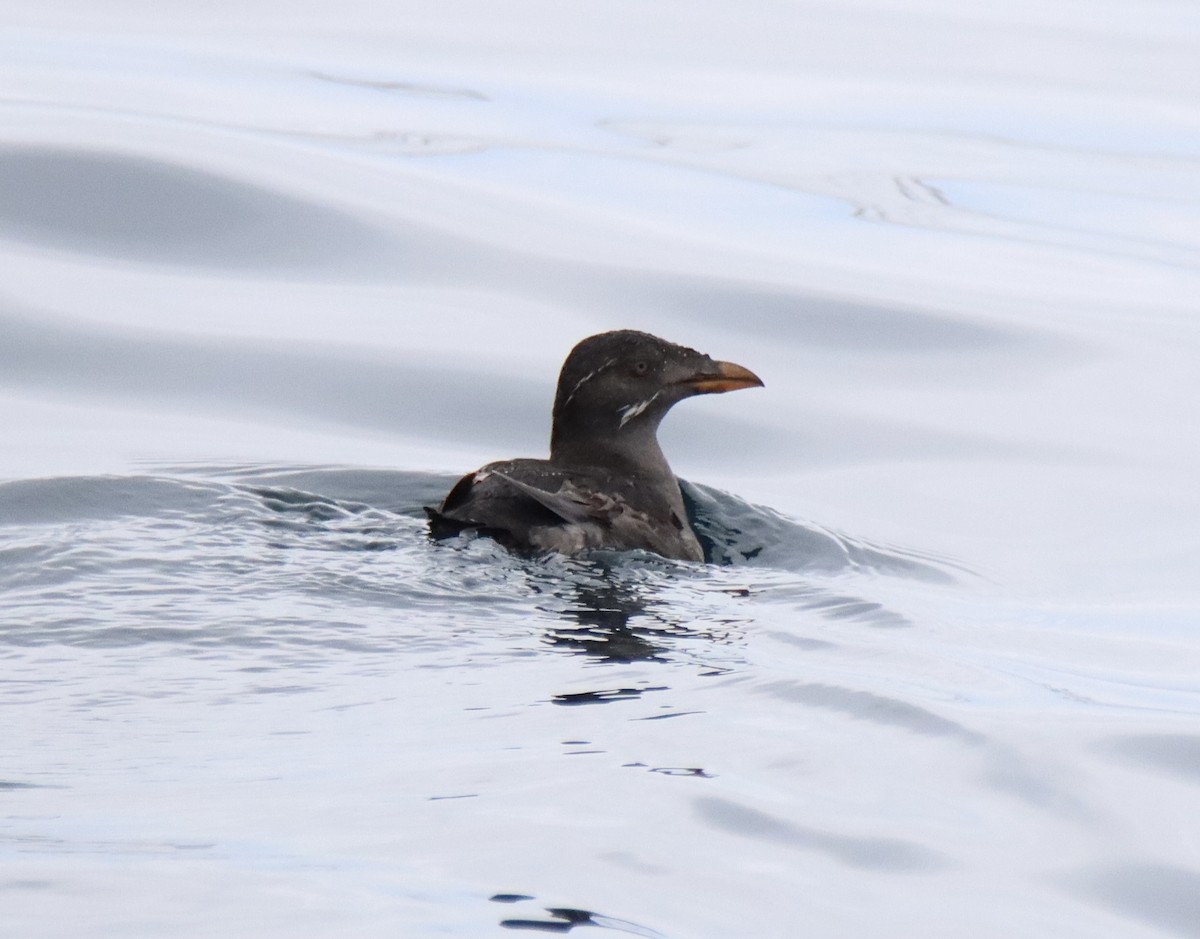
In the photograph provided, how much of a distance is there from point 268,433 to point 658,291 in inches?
130

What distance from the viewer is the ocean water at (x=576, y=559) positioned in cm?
394

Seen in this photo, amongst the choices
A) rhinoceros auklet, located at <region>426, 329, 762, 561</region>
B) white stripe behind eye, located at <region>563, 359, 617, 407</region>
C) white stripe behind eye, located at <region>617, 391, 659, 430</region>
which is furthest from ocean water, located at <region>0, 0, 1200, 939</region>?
white stripe behind eye, located at <region>563, 359, 617, 407</region>

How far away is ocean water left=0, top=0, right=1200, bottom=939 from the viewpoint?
3941 millimetres

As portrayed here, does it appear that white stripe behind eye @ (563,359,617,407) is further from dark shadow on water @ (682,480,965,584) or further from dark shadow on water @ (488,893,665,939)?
dark shadow on water @ (488,893,665,939)

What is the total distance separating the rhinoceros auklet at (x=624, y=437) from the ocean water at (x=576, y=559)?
0.22m

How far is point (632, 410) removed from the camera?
24.4 ft

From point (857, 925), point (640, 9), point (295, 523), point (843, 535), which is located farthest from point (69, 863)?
point (640, 9)

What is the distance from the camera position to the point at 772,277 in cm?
1212

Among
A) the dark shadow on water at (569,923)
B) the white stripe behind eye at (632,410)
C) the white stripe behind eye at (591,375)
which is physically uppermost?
the white stripe behind eye at (591,375)

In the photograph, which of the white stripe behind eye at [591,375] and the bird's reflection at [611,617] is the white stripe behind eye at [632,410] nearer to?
the white stripe behind eye at [591,375]

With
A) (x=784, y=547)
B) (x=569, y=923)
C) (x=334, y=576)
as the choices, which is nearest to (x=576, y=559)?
(x=334, y=576)

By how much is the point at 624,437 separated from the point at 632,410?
13 cm

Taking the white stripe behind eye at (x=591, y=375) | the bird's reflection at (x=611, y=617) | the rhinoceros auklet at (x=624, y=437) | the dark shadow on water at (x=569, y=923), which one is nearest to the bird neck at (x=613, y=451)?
the rhinoceros auklet at (x=624, y=437)

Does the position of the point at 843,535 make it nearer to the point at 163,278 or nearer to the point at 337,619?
the point at 337,619
